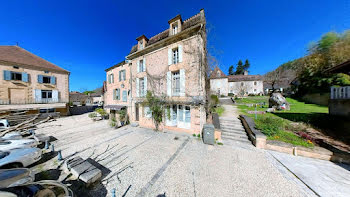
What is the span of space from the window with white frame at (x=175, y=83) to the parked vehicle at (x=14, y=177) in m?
7.61

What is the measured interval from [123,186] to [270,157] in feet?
21.8

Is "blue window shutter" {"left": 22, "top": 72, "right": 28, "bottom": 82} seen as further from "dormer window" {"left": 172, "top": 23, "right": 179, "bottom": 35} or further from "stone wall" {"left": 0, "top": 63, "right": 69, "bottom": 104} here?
"dormer window" {"left": 172, "top": 23, "right": 179, "bottom": 35}

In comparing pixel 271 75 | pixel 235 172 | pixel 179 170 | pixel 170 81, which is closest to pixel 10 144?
pixel 179 170

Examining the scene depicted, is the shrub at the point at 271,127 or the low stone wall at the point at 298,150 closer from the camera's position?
the low stone wall at the point at 298,150

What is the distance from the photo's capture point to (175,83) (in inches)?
343

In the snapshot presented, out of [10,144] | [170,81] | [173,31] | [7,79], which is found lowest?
[10,144]

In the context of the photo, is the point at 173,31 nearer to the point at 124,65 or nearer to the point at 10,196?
the point at 124,65

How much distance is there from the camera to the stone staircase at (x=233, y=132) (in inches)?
262

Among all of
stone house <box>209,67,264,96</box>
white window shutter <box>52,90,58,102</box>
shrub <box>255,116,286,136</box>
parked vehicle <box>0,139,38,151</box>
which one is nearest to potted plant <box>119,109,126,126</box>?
parked vehicle <box>0,139,38,151</box>

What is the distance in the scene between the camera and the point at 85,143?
6887mm

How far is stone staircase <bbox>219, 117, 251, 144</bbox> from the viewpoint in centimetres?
666

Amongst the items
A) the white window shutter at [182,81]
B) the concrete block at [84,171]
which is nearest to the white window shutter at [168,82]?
the white window shutter at [182,81]

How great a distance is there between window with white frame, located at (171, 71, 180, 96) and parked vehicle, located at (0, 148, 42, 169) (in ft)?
26.4

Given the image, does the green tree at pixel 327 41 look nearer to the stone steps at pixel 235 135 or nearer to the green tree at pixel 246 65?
the stone steps at pixel 235 135
